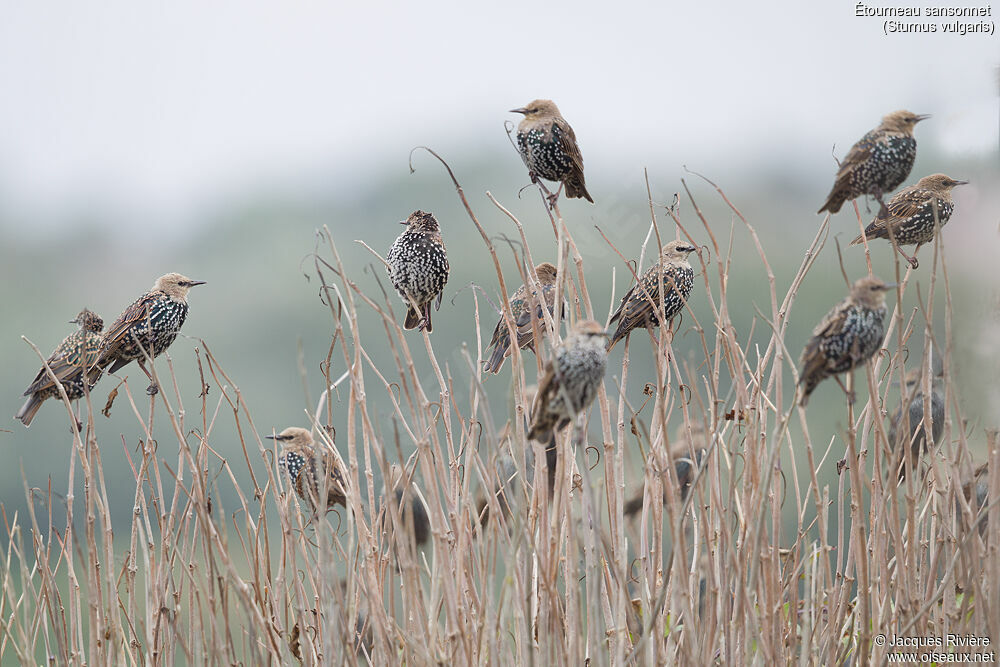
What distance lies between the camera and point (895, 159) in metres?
0.96

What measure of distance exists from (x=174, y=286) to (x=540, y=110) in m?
0.73

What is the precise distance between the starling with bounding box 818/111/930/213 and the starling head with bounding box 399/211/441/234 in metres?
0.62

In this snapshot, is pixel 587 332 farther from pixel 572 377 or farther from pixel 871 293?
pixel 871 293

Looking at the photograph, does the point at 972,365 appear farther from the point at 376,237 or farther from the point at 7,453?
the point at 7,453

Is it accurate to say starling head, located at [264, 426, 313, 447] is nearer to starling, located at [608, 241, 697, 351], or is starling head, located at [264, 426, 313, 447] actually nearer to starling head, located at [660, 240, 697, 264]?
starling, located at [608, 241, 697, 351]

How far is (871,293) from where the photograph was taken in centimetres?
86

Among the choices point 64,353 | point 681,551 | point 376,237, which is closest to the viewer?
point 681,551

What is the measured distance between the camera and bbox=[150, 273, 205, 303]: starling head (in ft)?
4.58

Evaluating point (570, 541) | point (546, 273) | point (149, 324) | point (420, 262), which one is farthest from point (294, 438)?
point (570, 541)

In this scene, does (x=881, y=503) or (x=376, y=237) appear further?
(x=376, y=237)

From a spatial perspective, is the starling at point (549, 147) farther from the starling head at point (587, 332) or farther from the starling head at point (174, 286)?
the starling head at point (174, 286)

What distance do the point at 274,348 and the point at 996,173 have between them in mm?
2702

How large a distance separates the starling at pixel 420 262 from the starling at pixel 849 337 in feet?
2.03

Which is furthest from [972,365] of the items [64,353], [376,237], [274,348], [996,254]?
[274,348]
